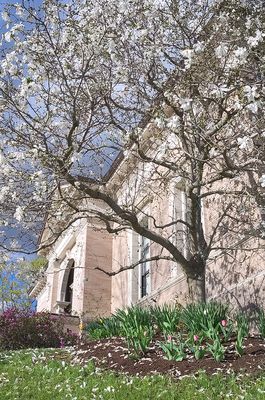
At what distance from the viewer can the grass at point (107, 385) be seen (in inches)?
221

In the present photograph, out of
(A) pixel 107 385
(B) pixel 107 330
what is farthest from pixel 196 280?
(A) pixel 107 385

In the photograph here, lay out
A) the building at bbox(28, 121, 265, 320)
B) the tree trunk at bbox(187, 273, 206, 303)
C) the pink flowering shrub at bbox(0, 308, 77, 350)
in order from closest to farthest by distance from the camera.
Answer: the tree trunk at bbox(187, 273, 206, 303) → the building at bbox(28, 121, 265, 320) → the pink flowering shrub at bbox(0, 308, 77, 350)

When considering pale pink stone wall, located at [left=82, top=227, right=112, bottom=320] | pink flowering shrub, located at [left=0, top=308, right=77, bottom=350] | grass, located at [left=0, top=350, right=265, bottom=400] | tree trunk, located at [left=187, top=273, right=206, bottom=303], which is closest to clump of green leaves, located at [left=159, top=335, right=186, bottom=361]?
grass, located at [left=0, top=350, right=265, bottom=400]

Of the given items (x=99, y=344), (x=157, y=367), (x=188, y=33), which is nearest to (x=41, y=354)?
(x=99, y=344)

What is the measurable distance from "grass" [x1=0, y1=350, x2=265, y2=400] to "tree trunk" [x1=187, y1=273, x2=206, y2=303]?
2585 millimetres

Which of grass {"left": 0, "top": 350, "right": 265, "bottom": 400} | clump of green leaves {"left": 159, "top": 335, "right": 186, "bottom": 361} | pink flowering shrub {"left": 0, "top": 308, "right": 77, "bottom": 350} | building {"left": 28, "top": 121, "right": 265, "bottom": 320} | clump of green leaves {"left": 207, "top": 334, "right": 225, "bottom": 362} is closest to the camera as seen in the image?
grass {"left": 0, "top": 350, "right": 265, "bottom": 400}

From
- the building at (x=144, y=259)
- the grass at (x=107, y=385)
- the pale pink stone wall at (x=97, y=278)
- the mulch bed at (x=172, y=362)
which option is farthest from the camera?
the pale pink stone wall at (x=97, y=278)

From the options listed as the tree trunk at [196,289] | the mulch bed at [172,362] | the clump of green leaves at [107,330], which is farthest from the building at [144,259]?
the mulch bed at [172,362]

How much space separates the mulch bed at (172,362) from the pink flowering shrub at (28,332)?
4.78 m

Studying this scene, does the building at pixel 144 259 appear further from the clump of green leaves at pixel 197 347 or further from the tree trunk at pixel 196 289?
the clump of green leaves at pixel 197 347

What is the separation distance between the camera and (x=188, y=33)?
9555 mm

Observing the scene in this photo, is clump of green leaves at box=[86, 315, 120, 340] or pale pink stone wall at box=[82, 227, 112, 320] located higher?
pale pink stone wall at box=[82, 227, 112, 320]

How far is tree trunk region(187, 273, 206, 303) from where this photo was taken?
9.36 meters

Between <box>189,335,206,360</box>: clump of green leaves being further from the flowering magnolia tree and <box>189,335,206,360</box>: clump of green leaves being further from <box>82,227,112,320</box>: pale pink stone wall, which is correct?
<box>82,227,112,320</box>: pale pink stone wall
